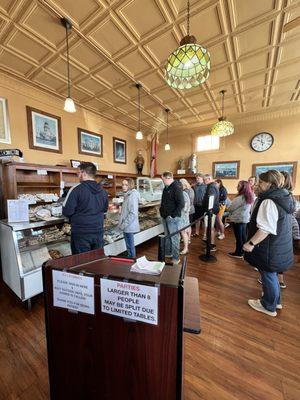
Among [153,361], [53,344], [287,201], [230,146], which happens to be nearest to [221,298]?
[287,201]

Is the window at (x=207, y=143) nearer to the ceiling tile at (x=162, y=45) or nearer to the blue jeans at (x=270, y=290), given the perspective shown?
the ceiling tile at (x=162, y=45)

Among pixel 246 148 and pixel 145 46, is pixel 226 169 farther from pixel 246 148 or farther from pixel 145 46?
pixel 145 46

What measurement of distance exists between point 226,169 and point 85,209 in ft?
20.2

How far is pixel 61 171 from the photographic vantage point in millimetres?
4426

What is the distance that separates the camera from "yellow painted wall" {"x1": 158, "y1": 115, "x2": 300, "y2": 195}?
5918 millimetres

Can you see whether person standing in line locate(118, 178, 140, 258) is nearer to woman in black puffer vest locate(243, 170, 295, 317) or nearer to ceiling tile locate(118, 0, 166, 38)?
woman in black puffer vest locate(243, 170, 295, 317)

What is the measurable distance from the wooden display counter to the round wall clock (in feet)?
22.5

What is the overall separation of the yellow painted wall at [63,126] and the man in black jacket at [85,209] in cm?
295

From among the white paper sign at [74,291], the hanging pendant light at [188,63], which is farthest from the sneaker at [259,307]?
the hanging pendant light at [188,63]

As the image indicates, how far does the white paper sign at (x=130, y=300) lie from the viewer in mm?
774

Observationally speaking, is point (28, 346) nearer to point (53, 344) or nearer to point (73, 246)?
point (73, 246)

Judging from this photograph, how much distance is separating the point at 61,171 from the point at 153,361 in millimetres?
4448

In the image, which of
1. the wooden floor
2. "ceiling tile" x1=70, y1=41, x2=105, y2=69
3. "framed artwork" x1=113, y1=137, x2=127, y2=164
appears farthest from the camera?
"framed artwork" x1=113, y1=137, x2=127, y2=164

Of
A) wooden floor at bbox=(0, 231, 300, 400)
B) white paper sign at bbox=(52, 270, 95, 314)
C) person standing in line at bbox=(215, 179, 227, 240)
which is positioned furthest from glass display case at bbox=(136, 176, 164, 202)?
white paper sign at bbox=(52, 270, 95, 314)
